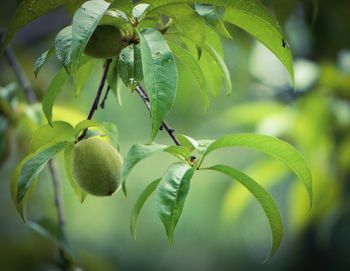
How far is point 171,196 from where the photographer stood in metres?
0.63

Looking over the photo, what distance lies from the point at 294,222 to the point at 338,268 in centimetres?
354

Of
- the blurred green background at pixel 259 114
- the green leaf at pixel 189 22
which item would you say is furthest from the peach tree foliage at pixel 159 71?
the blurred green background at pixel 259 114

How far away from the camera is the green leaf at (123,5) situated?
0.70 metres

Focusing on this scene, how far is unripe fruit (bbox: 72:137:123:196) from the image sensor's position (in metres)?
0.76

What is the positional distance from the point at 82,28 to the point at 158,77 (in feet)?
0.30

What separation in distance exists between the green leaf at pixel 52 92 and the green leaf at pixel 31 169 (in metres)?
0.04

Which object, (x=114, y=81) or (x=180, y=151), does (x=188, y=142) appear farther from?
(x=114, y=81)

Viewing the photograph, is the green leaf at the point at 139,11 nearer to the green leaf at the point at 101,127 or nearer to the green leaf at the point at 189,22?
the green leaf at the point at 189,22

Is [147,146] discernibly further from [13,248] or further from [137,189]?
[137,189]

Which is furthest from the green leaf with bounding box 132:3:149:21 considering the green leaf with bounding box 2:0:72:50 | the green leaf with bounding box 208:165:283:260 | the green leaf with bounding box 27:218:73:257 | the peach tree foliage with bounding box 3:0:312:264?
the green leaf with bounding box 27:218:73:257

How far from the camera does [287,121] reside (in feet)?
5.86

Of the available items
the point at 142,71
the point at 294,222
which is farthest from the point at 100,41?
the point at 294,222

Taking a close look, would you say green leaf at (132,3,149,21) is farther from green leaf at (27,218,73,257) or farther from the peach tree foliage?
green leaf at (27,218,73,257)

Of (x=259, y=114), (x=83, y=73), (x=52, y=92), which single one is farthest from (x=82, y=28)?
(x=259, y=114)
